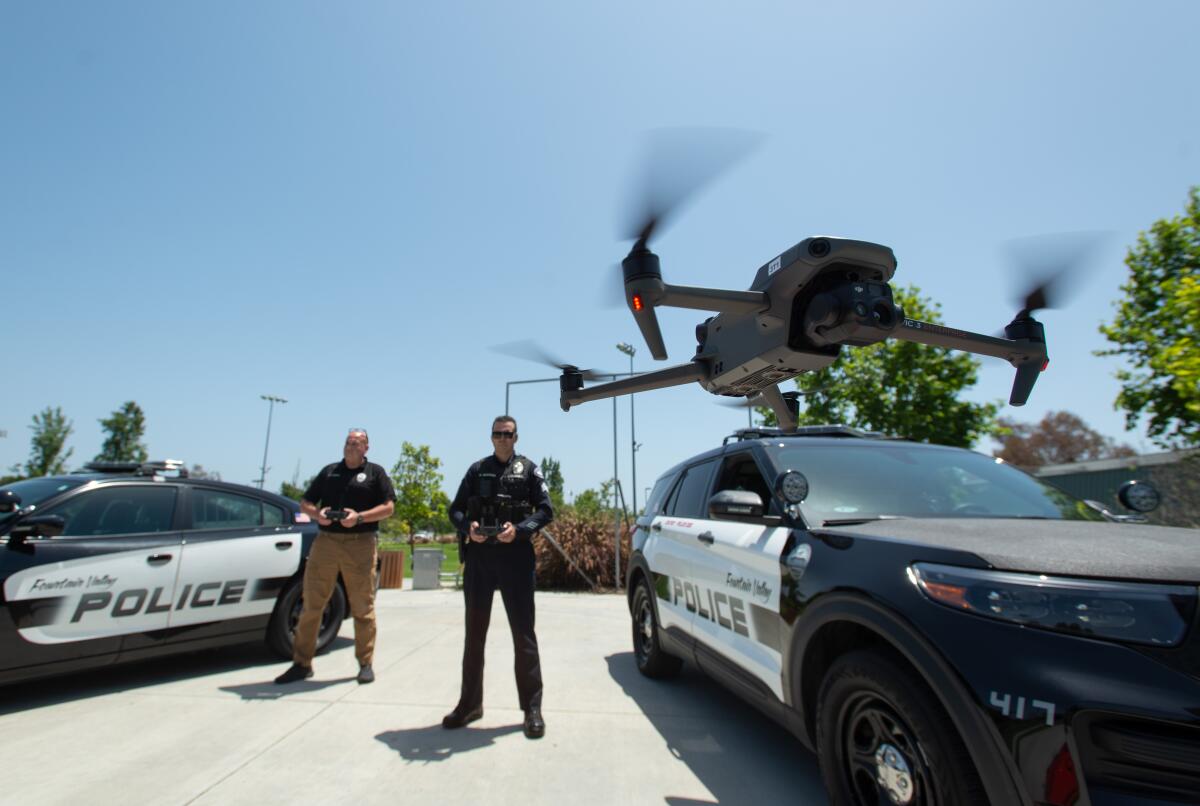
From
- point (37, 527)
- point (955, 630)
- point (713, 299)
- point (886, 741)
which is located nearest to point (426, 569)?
point (37, 527)

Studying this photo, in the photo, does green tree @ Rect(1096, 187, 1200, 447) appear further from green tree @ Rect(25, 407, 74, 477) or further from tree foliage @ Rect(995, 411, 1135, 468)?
green tree @ Rect(25, 407, 74, 477)

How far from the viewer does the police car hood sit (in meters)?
1.62

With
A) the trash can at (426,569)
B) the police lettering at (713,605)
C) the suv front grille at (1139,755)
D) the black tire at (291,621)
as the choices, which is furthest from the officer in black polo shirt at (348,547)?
the trash can at (426,569)

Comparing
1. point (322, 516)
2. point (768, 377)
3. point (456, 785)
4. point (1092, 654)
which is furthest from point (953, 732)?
point (322, 516)

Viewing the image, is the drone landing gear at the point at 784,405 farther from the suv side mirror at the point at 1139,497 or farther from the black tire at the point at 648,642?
the black tire at the point at 648,642

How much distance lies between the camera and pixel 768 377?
9.95 ft

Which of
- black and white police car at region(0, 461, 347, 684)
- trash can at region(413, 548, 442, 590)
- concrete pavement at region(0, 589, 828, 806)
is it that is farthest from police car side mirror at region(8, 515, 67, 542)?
trash can at region(413, 548, 442, 590)

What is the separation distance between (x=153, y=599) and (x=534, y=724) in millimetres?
3009

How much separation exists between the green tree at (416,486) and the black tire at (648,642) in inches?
1149

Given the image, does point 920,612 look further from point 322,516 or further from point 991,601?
point 322,516

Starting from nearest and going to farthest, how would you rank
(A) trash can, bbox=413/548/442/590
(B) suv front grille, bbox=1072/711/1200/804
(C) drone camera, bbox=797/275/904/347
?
(B) suv front grille, bbox=1072/711/1200/804
(C) drone camera, bbox=797/275/904/347
(A) trash can, bbox=413/548/442/590

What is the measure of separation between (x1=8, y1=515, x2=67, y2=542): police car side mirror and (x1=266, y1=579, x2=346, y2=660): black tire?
1.70 meters

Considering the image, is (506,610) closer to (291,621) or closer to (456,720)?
(456,720)

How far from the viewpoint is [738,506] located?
2.81 meters
